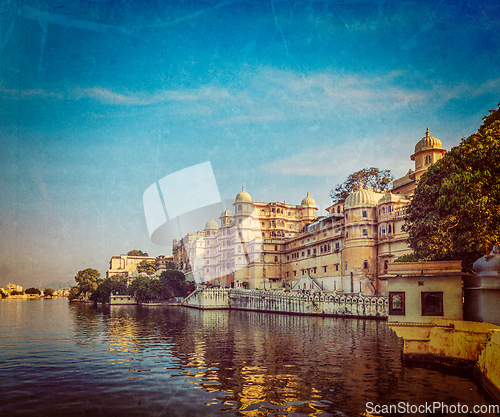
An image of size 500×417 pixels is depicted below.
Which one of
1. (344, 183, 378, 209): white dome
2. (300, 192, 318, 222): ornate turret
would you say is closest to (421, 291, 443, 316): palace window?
(344, 183, 378, 209): white dome

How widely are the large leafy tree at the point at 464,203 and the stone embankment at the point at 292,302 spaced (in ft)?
61.2

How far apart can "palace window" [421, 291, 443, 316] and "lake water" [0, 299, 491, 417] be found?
8.52 feet

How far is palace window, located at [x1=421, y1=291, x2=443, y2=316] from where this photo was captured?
18.7 metres

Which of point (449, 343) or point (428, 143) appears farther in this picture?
point (428, 143)

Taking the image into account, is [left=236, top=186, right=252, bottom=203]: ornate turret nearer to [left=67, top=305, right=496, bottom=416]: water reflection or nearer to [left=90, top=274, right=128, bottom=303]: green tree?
[left=90, top=274, right=128, bottom=303]: green tree

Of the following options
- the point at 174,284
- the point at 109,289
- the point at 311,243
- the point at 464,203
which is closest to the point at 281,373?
the point at 464,203

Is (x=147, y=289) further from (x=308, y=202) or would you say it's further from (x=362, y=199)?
(x=362, y=199)

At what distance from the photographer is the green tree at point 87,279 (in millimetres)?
126688

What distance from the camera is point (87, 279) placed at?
432 ft

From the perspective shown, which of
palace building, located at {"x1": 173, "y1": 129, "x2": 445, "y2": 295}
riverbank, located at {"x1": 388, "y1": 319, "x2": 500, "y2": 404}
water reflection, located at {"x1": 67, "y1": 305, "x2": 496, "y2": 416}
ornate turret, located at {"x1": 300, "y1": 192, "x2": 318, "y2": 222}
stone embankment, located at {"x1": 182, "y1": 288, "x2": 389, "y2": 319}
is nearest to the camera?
water reflection, located at {"x1": 67, "y1": 305, "x2": 496, "y2": 416}

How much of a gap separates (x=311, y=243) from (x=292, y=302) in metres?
16.2

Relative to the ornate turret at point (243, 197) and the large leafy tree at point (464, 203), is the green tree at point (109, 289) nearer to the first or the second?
the ornate turret at point (243, 197)

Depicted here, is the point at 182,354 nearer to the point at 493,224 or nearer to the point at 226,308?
the point at 493,224

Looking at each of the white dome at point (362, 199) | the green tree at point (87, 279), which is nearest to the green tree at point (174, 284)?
the green tree at point (87, 279)
